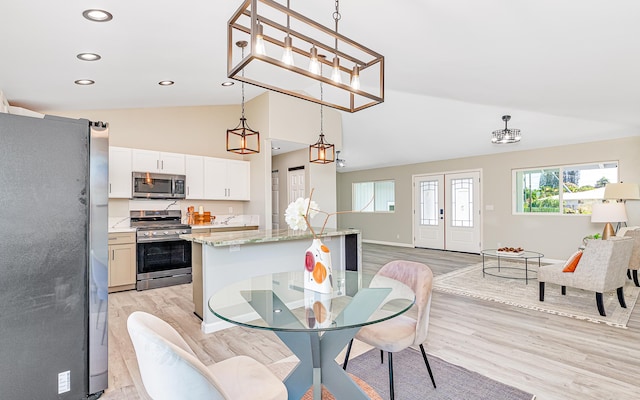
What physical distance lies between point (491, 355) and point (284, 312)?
6.59ft

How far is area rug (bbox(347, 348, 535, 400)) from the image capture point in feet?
7.00

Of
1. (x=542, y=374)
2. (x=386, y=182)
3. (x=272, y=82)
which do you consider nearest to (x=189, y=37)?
(x=272, y=82)

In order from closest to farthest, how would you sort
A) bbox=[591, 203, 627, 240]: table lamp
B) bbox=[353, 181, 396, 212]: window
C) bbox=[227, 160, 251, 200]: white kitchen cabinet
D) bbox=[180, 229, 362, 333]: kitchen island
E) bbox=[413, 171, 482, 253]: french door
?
bbox=[180, 229, 362, 333]: kitchen island
bbox=[591, 203, 627, 240]: table lamp
bbox=[227, 160, 251, 200]: white kitchen cabinet
bbox=[413, 171, 482, 253]: french door
bbox=[353, 181, 396, 212]: window

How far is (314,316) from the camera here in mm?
1532

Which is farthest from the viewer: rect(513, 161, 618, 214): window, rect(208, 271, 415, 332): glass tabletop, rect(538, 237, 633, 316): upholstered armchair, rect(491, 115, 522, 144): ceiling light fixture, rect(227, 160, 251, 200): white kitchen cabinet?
rect(513, 161, 618, 214): window

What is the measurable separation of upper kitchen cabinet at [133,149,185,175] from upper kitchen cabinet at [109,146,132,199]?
11 centimetres

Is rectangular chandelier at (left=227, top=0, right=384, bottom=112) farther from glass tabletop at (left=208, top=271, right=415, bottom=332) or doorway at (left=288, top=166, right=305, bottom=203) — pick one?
doorway at (left=288, top=166, right=305, bottom=203)

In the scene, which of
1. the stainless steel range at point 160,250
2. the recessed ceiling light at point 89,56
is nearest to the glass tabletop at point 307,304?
the recessed ceiling light at point 89,56

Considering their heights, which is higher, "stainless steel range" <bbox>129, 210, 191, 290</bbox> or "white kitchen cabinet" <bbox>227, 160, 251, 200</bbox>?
"white kitchen cabinet" <bbox>227, 160, 251, 200</bbox>

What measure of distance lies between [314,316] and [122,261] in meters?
4.16

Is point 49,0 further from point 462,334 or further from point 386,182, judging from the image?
point 386,182

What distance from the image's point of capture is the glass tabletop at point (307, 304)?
1461 mm

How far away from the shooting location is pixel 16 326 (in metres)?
1.80

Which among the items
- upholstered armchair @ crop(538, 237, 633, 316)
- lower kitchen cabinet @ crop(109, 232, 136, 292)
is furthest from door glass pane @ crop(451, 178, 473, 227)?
lower kitchen cabinet @ crop(109, 232, 136, 292)
